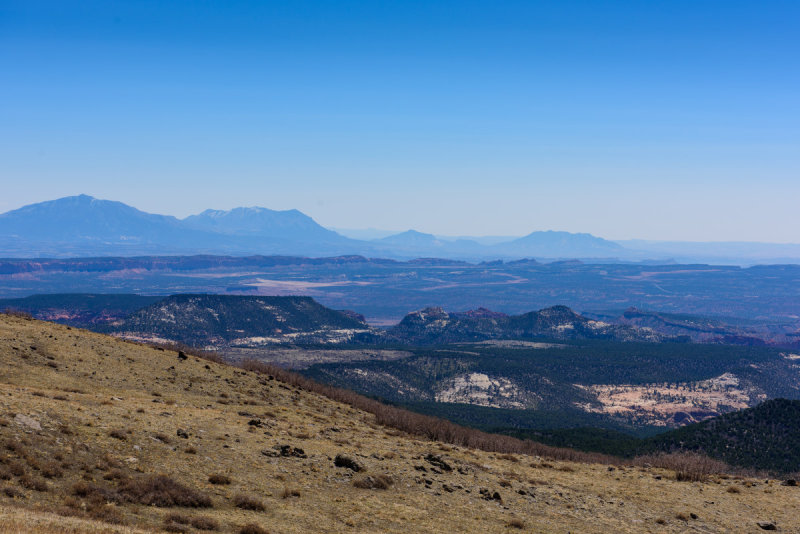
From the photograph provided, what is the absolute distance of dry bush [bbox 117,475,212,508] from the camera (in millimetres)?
23281

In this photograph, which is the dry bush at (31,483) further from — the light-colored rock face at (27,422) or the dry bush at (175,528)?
the dry bush at (175,528)

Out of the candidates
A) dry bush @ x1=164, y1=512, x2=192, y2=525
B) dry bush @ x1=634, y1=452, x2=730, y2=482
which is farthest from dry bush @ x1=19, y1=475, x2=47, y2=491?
dry bush @ x1=634, y1=452, x2=730, y2=482

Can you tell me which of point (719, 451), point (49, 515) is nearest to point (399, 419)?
point (49, 515)

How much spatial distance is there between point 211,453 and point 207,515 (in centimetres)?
686

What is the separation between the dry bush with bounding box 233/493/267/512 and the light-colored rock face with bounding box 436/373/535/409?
132 metres

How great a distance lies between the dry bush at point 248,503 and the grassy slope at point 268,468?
0.98ft

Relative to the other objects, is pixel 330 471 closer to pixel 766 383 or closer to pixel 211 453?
pixel 211 453

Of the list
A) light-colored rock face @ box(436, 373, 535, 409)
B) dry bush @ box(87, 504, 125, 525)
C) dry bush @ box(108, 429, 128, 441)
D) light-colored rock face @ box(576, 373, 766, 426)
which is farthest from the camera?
light-colored rock face @ box(576, 373, 766, 426)

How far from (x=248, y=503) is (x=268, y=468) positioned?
480cm

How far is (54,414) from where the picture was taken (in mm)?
28062

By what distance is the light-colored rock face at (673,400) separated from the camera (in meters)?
159

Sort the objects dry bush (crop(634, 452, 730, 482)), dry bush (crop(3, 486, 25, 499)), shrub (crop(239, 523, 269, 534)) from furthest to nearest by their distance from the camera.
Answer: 1. dry bush (crop(634, 452, 730, 482))
2. shrub (crop(239, 523, 269, 534))
3. dry bush (crop(3, 486, 25, 499))

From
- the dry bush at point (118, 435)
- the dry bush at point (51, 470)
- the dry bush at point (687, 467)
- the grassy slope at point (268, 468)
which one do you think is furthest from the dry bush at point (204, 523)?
the dry bush at point (687, 467)

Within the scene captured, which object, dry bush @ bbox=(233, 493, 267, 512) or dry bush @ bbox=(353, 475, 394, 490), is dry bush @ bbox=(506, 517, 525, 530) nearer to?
dry bush @ bbox=(353, 475, 394, 490)
